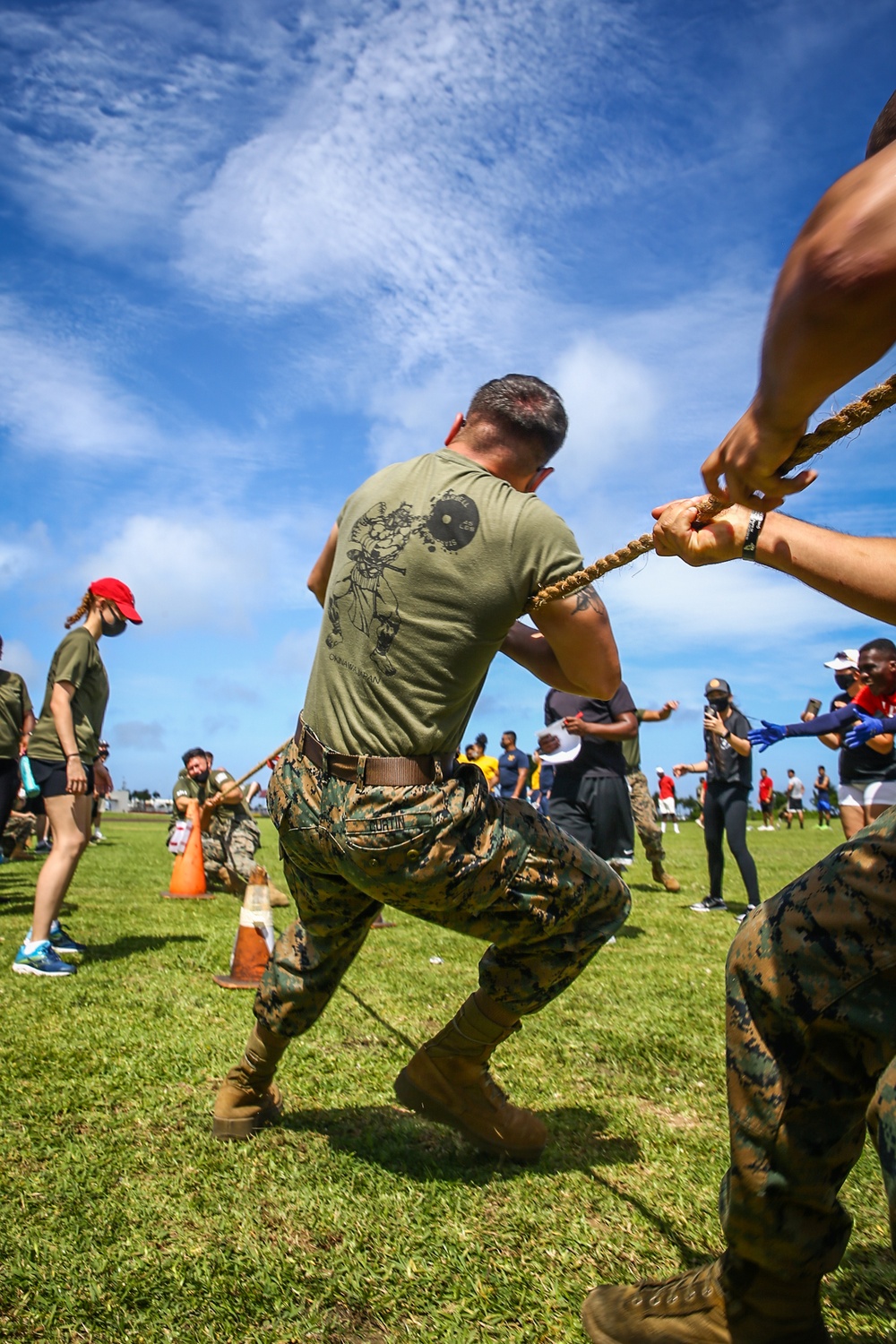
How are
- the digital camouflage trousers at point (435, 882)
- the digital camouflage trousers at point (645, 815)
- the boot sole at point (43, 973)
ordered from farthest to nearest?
the digital camouflage trousers at point (645, 815)
the boot sole at point (43, 973)
the digital camouflage trousers at point (435, 882)

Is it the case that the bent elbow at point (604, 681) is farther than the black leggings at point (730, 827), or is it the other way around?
the black leggings at point (730, 827)

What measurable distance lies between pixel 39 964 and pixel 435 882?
13.3 feet

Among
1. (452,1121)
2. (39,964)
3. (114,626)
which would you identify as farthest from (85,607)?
(452,1121)

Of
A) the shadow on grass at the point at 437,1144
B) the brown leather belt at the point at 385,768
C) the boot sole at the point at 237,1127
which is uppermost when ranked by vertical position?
the brown leather belt at the point at 385,768

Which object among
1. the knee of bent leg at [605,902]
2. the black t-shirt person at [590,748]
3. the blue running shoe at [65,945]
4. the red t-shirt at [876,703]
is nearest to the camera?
the knee of bent leg at [605,902]

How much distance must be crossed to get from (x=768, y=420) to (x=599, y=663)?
1359 millimetres

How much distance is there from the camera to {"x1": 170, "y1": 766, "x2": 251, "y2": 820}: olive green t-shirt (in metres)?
9.68

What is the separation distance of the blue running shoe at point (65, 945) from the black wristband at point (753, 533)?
5.63 meters

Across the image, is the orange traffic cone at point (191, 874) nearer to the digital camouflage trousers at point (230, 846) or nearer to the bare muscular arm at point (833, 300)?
the digital camouflage trousers at point (230, 846)

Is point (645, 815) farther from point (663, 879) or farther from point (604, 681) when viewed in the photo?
point (604, 681)

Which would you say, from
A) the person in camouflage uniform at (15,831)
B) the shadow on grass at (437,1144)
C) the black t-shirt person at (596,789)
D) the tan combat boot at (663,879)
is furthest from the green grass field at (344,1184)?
the person in camouflage uniform at (15,831)

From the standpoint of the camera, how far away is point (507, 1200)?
100 inches

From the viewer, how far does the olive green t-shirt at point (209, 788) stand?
31.8ft

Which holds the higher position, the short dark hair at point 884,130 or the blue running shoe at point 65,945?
the short dark hair at point 884,130
